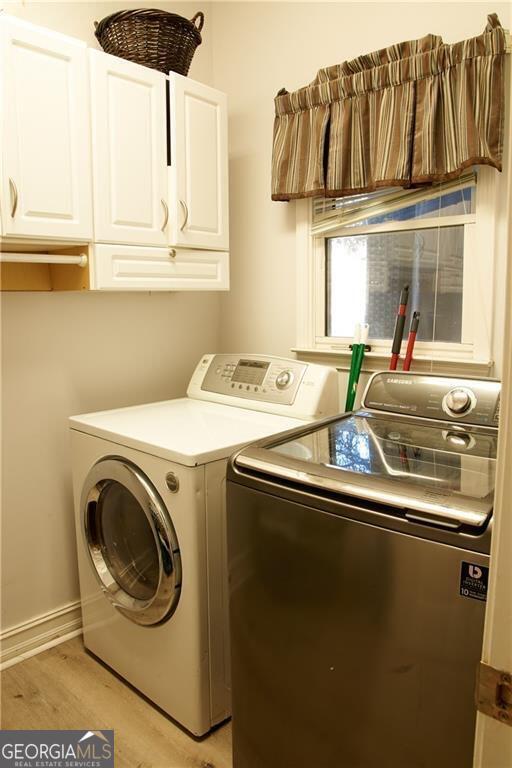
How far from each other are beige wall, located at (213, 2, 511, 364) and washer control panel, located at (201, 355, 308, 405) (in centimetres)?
31

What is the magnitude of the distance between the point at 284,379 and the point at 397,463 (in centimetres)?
82

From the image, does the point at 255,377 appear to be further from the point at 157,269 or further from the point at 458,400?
the point at 458,400

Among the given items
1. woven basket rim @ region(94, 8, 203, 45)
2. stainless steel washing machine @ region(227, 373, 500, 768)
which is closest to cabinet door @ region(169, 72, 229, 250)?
woven basket rim @ region(94, 8, 203, 45)

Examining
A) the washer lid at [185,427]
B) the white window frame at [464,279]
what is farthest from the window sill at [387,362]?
the washer lid at [185,427]

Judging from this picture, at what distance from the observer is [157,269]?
2.06 m

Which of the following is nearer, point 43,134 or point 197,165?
point 43,134

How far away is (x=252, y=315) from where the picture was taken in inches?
105

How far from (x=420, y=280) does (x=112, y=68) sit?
133cm

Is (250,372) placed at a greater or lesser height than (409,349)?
lesser

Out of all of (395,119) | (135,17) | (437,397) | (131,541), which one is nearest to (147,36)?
(135,17)

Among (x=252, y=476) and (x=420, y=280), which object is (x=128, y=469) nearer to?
(x=252, y=476)

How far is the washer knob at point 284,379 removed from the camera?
2071mm

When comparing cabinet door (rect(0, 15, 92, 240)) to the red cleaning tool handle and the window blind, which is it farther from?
the red cleaning tool handle

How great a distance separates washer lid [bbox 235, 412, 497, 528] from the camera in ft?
3.54
